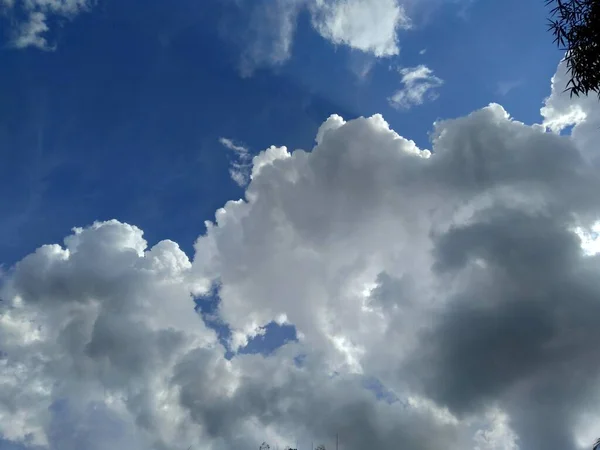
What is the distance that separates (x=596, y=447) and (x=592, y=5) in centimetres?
3117

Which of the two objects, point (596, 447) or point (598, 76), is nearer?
point (596, 447)

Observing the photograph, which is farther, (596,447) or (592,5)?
(592,5)

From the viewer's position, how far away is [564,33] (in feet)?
136

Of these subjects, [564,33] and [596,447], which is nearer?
[596,447]

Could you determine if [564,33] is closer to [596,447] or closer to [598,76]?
[598,76]

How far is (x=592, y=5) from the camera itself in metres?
39.5

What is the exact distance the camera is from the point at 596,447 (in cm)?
3322

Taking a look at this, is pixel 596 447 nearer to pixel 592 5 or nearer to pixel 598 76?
pixel 598 76

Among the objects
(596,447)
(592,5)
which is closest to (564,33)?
(592,5)

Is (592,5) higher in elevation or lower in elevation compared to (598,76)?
higher

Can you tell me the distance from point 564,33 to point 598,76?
14.0 ft

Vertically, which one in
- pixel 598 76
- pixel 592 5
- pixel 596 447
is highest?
pixel 592 5

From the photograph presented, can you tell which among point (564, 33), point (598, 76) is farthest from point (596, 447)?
point (564, 33)

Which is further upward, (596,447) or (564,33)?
(564,33)
